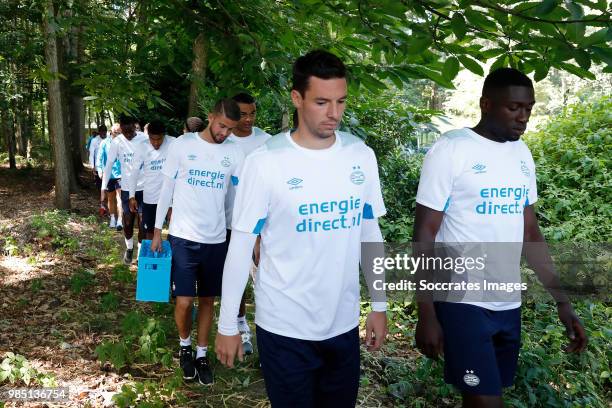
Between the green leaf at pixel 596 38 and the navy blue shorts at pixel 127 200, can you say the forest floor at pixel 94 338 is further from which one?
the green leaf at pixel 596 38

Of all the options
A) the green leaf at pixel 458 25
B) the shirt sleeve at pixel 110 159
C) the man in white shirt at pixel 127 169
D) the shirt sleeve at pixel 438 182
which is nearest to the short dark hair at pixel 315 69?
the green leaf at pixel 458 25

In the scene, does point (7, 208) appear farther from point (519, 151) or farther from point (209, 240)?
point (519, 151)

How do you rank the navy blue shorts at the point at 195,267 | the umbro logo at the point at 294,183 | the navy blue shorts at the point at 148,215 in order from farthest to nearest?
the navy blue shorts at the point at 148,215 < the navy blue shorts at the point at 195,267 < the umbro logo at the point at 294,183

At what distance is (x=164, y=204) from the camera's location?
193 inches

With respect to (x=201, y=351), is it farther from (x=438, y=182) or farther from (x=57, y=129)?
(x=57, y=129)

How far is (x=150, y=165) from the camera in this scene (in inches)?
310

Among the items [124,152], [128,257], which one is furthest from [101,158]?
[128,257]

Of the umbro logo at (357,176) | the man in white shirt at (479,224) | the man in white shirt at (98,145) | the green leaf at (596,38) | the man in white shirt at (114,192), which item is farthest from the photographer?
the man in white shirt at (98,145)

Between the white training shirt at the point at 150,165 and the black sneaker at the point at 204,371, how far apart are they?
349cm

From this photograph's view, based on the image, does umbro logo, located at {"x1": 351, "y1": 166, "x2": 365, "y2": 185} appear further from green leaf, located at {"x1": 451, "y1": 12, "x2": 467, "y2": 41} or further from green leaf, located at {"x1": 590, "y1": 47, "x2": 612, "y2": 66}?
green leaf, located at {"x1": 590, "y1": 47, "x2": 612, "y2": 66}

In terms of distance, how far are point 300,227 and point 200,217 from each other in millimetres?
2203

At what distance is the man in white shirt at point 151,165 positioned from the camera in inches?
304

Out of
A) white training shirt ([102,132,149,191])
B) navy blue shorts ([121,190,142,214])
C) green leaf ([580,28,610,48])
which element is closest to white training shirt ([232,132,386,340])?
green leaf ([580,28,610,48])

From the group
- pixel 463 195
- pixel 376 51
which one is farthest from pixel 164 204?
pixel 463 195
